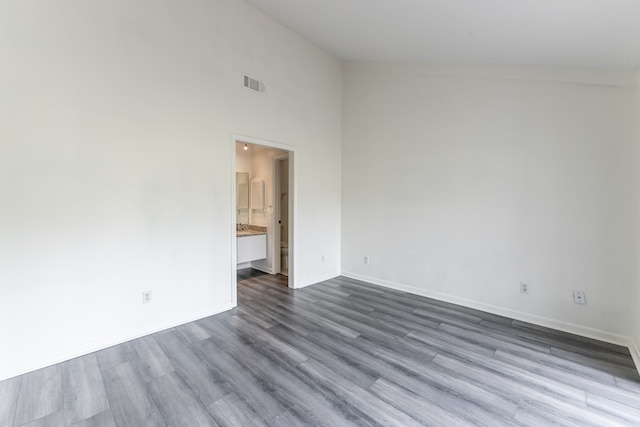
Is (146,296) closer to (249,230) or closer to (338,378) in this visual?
(338,378)

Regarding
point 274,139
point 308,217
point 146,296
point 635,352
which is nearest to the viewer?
point 635,352

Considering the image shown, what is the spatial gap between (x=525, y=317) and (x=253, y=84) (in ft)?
14.4

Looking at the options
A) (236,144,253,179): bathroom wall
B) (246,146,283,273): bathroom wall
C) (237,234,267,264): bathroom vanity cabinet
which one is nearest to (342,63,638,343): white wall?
(246,146,283,273): bathroom wall

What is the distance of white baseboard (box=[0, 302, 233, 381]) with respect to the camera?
2177 mm

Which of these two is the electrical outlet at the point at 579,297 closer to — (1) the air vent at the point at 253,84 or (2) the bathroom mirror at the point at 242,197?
(1) the air vent at the point at 253,84

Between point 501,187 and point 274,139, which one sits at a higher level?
point 274,139

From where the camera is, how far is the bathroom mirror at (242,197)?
5.73m

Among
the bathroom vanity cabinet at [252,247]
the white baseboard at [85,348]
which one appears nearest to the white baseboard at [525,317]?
the bathroom vanity cabinet at [252,247]

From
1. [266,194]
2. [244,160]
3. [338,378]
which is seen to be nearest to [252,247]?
[266,194]

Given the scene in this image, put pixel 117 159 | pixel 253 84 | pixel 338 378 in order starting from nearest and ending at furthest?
pixel 338 378 → pixel 117 159 → pixel 253 84

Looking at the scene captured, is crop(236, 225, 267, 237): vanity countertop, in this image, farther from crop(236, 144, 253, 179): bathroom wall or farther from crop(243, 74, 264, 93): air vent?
crop(243, 74, 264, 93): air vent

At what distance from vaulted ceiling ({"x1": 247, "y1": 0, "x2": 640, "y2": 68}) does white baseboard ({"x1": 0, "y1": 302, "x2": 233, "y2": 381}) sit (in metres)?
3.97

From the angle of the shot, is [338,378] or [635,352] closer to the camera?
[338,378]

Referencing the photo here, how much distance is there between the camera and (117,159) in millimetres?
2627
